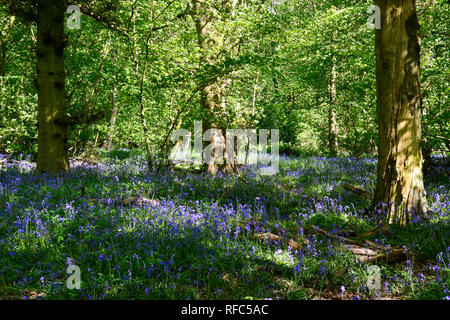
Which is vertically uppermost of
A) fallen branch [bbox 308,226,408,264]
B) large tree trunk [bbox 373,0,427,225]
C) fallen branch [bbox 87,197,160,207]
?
large tree trunk [bbox 373,0,427,225]

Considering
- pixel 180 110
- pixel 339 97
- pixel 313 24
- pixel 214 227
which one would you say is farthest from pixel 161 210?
pixel 339 97

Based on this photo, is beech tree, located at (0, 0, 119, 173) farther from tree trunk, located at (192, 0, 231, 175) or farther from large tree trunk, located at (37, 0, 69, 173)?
tree trunk, located at (192, 0, 231, 175)

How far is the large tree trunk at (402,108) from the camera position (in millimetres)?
5074

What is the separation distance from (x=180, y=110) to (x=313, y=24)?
24.3 ft

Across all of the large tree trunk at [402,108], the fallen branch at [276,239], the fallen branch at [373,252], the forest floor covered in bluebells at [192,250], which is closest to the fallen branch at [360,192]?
the forest floor covered in bluebells at [192,250]

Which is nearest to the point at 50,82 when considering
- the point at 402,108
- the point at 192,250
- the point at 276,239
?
the point at 192,250

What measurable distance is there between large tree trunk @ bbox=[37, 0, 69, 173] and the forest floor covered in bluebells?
2.84 feet

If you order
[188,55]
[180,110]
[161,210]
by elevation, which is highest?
[188,55]

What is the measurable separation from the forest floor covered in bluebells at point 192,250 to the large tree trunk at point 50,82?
867 mm

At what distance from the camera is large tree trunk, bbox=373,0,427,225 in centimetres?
507

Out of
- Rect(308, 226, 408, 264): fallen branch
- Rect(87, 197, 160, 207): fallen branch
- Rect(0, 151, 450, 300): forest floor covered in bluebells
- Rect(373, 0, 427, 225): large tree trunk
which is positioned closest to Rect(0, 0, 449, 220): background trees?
Rect(373, 0, 427, 225): large tree trunk

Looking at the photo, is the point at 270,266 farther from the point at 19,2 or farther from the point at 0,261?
the point at 19,2

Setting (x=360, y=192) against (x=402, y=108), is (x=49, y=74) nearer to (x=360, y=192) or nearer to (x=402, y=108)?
(x=402, y=108)

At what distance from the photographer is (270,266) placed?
361 centimetres
